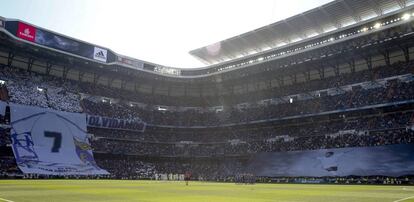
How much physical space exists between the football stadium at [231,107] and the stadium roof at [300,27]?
0.80ft

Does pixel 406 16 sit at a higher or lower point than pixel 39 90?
higher

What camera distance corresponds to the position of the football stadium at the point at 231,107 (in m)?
57.8

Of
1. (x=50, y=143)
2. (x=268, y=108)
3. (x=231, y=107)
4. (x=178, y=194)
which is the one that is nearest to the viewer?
Result: (x=178, y=194)

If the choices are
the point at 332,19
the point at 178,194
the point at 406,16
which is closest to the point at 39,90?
the point at 178,194

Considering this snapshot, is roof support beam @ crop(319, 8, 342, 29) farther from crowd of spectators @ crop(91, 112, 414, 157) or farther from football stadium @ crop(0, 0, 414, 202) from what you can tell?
crowd of spectators @ crop(91, 112, 414, 157)

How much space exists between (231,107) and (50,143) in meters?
42.4

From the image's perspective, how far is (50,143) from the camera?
205 feet

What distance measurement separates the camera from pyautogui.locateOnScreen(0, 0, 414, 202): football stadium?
57812mm

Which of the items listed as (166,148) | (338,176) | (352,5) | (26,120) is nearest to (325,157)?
(338,176)

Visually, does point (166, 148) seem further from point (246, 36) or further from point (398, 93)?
point (398, 93)

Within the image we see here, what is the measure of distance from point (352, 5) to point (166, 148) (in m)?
49.6

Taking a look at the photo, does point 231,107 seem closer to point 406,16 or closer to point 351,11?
point 351,11

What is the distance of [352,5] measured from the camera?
6188 cm

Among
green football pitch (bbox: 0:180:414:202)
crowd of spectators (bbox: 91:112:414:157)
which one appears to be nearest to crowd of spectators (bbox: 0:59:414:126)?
crowd of spectators (bbox: 91:112:414:157)
